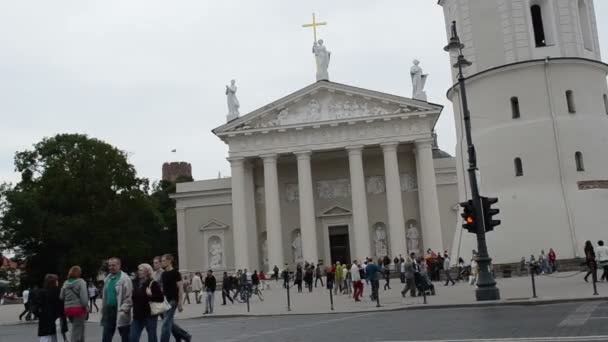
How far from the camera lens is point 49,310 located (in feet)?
40.5

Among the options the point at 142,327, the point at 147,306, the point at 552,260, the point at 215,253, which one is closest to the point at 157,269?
the point at 147,306

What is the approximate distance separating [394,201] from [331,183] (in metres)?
7.42

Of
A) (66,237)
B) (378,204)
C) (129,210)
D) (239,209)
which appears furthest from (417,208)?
(66,237)

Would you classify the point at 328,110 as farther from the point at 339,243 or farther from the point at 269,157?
the point at 339,243

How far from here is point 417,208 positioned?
55.1 m

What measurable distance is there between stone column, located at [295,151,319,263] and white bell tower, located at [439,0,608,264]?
744 inches

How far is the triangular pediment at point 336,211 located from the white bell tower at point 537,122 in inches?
866

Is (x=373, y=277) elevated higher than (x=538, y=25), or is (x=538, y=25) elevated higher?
(x=538, y=25)

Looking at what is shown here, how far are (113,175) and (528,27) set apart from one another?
3642 centimetres

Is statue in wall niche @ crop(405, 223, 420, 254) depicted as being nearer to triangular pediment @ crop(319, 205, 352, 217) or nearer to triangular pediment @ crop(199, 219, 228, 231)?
triangular pediment @ crop(319, 205, 352, 217)

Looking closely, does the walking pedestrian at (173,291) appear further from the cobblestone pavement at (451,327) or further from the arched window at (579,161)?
the arched window at (579,161)

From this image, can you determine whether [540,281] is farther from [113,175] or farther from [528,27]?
[113,175]

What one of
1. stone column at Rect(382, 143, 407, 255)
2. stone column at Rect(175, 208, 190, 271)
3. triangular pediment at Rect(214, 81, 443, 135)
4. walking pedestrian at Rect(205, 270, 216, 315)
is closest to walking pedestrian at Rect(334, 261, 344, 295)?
walking pedestrian at Rect(205, 270, 216, 315)

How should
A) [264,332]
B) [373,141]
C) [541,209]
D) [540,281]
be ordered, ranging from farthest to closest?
[373,141], [541,209], [540,281], [264,332]
